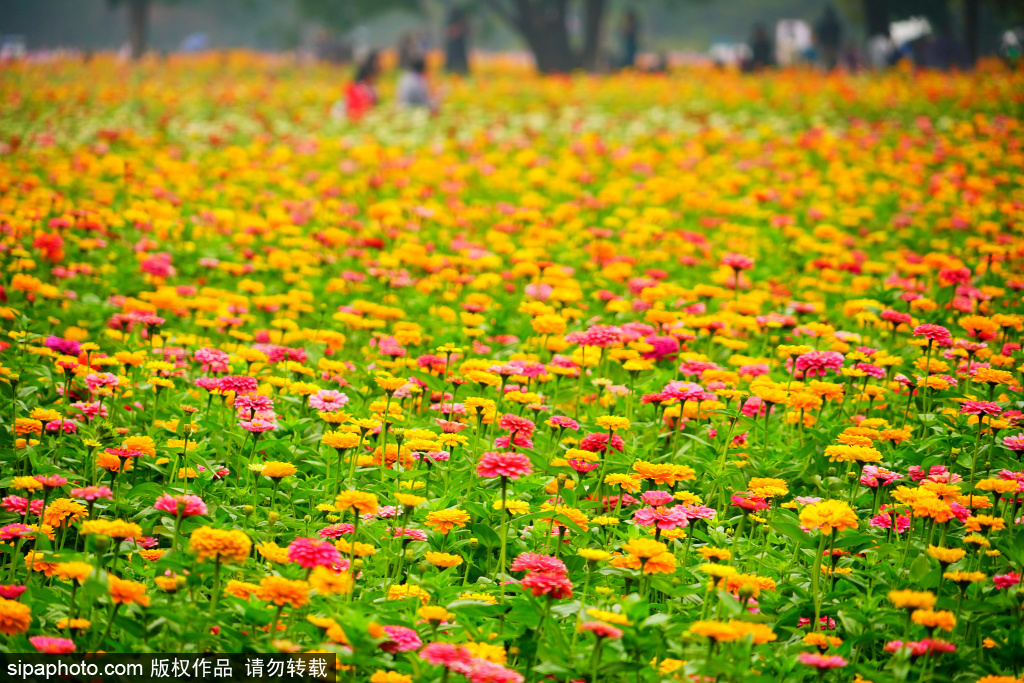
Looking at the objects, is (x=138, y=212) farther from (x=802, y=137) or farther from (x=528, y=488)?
(x=802, y=137)

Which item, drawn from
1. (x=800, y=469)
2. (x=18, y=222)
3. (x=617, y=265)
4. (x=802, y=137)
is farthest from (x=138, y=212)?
(x=802, y=137)

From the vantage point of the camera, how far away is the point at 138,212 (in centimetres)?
530

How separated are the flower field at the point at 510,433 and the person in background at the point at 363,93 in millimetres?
5165

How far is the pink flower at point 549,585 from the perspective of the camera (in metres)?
2.14

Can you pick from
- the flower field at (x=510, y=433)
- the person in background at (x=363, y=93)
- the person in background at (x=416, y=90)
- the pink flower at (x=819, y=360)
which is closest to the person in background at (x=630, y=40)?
the person in background at (x=363, y=93)

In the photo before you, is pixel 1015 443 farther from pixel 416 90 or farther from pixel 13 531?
pixel 416 90

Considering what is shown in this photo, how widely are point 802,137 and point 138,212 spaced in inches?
293

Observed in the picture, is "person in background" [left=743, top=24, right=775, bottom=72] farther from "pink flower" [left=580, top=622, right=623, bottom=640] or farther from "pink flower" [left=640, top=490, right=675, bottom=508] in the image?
"pink flower" [left=580, top=622, right=623, bottom=640]

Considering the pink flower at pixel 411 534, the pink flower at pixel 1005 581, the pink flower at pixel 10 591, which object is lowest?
the pink flower at pixel 1005 581

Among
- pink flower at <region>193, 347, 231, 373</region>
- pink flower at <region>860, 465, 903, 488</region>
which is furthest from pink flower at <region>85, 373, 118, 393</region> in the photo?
pink flower at <region>860, 465, 903, 488</region>

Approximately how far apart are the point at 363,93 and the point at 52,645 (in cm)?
1182

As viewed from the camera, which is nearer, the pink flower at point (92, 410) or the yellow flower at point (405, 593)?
the yellow flower at point (405, 593)

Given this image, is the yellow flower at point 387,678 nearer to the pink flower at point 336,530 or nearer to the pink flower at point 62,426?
the pink flower at point 336,530

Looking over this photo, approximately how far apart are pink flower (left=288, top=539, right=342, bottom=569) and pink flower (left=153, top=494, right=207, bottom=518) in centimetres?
29
